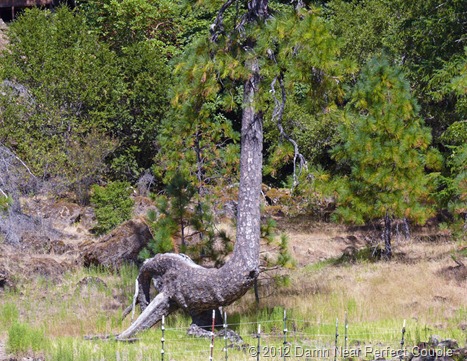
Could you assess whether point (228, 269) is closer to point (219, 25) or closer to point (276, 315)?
point (276, 315)

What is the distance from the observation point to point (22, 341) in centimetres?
1054

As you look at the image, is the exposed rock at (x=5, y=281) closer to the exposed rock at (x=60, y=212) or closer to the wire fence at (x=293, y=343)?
the wire fence at (x=293, y=343)

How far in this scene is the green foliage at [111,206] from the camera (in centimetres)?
2283

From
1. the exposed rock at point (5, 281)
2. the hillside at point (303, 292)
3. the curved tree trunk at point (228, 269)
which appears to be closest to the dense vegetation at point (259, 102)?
the curved tree trunk at point (228, 269)

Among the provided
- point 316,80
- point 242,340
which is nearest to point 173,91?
point 316,80

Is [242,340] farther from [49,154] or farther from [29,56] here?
[29,56]

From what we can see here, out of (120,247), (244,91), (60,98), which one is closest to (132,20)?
(60,98)

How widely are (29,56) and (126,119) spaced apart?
4042 mm

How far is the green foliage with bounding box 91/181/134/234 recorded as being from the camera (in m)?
22.8

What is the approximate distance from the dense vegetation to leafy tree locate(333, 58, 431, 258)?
0.03m

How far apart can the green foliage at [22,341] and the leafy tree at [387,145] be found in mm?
9287

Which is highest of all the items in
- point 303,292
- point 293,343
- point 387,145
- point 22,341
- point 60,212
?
point 387,145

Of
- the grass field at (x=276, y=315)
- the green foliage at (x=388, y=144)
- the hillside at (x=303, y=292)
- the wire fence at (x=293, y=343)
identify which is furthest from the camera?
the green foliage at (x=388, y=144)

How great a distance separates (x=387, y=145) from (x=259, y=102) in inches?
244
